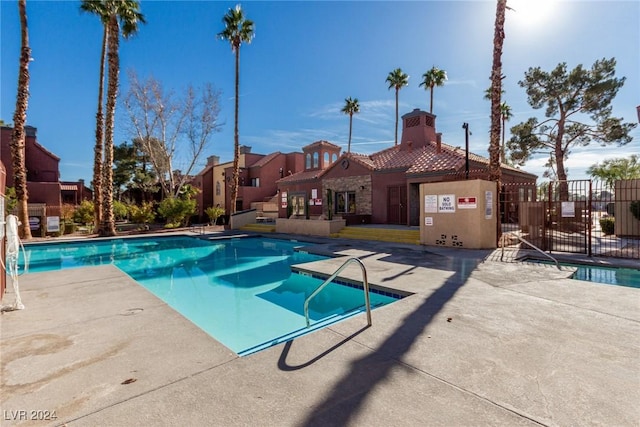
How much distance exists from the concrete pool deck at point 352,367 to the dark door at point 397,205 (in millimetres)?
13365

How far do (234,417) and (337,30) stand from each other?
16856 mm

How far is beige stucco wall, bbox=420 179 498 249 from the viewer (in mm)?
12484

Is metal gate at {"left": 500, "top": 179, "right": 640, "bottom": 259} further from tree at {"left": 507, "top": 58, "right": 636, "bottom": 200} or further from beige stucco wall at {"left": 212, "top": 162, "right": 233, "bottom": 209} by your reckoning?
beige stucco wall at {"left": 212, "top": 162, "right": 233, "bottom": 209}

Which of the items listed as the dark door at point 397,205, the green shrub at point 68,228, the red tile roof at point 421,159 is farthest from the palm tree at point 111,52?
the dark door at point 397,205

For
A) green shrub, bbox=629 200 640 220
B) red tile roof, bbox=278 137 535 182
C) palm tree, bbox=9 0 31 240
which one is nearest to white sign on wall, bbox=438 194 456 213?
red tile roof, bbox=278 137 535 182

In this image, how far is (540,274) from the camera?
7.93 metres

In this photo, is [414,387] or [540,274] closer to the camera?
[414,387]

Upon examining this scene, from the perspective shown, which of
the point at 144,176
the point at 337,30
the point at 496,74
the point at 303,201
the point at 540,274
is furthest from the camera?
the point at 144,176

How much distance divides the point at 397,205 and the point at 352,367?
55.8 feet

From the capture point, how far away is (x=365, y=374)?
3266 mm

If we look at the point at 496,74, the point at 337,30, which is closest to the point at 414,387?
the point at 496,74

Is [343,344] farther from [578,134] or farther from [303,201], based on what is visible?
[578,134]

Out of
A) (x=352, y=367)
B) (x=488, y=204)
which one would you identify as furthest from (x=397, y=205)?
(x=352, y=367)

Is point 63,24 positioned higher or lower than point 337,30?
higher
